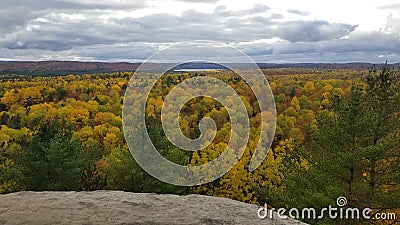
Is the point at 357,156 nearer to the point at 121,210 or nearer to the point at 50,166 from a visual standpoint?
the point at 121,210

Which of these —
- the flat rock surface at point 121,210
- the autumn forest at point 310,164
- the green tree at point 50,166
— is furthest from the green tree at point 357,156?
the green tree at point 50,166

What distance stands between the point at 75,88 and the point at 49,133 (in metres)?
72.8

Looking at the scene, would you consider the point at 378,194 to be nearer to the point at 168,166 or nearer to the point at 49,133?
the point at 168,166

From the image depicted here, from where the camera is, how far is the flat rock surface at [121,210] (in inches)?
226

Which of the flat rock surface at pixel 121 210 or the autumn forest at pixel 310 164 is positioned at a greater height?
the flat rock surface at pixel 121 210

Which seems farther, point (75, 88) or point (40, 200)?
point (75, 88)

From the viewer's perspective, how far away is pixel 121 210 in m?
6.32

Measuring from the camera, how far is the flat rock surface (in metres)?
5.75

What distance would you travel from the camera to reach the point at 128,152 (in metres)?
21.8

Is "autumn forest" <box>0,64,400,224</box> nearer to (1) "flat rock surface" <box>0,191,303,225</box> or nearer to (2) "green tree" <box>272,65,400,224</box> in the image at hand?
(2) "green tree" <box>272,65,400,224</box>

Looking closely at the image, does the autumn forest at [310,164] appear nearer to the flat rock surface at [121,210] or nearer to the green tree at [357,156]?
the green tree at [357,156]

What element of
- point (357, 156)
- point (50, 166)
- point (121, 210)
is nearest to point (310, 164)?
point (357, 156)

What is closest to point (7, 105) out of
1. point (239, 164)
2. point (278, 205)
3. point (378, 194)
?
point (239, 164)

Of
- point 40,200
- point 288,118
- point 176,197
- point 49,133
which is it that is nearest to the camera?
point 40,200
